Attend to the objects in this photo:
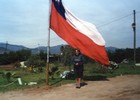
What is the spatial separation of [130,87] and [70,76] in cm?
476

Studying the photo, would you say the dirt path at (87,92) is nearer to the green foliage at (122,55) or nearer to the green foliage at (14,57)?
the green foliage at (122,55)

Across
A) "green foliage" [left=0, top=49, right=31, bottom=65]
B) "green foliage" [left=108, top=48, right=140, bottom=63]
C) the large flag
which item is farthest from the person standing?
"green foliage" [left=0, top=49, right=31, bottom=65]

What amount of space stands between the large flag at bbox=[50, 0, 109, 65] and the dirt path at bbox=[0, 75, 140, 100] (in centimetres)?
145

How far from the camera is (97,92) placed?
15141 millimetres

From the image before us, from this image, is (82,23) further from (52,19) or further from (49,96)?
(49,96)

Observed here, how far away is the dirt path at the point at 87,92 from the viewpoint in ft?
46.4

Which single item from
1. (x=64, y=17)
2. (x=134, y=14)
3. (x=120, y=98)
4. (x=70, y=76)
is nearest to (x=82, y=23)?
(x=64, y=17)

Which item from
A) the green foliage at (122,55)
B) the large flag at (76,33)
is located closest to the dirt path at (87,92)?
the large flag at (76,33)

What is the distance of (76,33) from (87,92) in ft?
11.8

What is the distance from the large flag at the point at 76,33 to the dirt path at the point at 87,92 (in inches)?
57.1

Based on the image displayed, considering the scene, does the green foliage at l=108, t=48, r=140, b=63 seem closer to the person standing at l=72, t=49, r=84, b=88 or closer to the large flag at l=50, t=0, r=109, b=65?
the large flag at l=50, t=0, r=109, b=65

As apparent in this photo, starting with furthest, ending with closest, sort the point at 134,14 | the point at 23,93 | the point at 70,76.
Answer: the point at 134,14
the point at 70,76
the point at 23,93

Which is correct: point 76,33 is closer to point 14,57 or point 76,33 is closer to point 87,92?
point 87,92

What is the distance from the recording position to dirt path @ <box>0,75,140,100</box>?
46.4 feet
